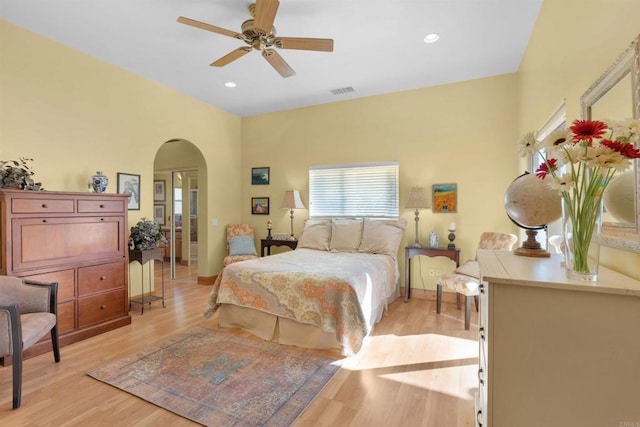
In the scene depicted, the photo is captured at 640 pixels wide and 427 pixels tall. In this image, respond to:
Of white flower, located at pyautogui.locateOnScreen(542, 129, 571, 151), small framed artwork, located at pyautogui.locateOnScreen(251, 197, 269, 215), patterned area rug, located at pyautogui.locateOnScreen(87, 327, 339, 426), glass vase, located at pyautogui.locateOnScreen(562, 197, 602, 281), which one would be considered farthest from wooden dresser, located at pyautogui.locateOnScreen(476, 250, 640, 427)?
small framed artwork, located at pyautogui.locateOnScreen(251, 197, 269, 215)

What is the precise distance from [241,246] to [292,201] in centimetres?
119

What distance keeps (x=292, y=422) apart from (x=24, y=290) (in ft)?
7.70

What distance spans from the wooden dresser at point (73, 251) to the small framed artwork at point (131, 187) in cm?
59

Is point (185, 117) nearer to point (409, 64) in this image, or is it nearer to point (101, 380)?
point (409, 64)

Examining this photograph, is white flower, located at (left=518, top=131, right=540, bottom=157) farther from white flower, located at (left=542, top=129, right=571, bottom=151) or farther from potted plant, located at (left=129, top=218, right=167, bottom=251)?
potted plant, located at (left=129, top=218, right=167, bottom=251)

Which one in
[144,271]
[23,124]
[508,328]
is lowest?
[144,271]

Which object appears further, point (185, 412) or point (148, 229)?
point (148, 229)

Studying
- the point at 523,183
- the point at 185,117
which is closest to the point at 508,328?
the point at 523,183

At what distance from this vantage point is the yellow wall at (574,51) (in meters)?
1.29

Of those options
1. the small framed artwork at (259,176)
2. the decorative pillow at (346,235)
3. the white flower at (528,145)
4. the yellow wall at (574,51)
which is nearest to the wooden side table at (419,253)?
the decorative pillow at (346,235)

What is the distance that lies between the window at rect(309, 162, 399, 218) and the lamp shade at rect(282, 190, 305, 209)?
212 mm

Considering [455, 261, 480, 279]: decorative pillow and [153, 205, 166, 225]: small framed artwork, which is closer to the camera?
[455, 261, 480, 279]: decorative pillow

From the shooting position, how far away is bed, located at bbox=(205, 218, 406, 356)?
264 centimetres

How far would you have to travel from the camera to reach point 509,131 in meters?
3.92
